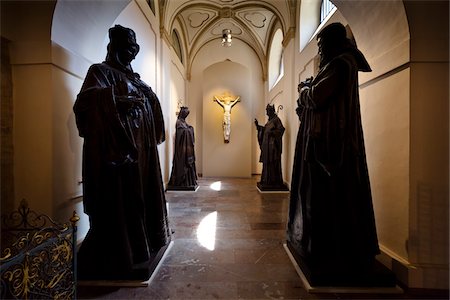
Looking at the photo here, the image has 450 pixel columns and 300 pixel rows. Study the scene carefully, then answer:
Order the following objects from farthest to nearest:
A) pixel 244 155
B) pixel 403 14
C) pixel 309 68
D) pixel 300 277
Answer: pixel 244 155 → pixel 309 68 → pixel 300 277 → pixel 403 14

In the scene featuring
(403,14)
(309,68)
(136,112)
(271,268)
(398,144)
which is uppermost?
(309,68)

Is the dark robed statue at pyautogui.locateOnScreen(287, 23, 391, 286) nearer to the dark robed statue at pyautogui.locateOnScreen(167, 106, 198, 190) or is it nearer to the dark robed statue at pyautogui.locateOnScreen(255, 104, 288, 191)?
the dark robed statue at pyautogui.locateOnScreen(255, 104, 288, 191)

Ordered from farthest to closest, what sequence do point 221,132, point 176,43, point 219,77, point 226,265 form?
point 219,77 < point 221,132 < point 176,43 < point 226,265

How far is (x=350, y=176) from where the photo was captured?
2.17m

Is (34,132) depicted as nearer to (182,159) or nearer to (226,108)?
(182,159)

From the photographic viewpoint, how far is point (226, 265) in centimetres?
252

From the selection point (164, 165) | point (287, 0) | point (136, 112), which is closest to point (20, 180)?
point (136, 112)

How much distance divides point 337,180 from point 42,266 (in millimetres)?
2291

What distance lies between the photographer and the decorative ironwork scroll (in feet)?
4.48

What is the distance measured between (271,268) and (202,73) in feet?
31.8

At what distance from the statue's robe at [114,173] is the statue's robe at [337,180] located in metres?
1.53

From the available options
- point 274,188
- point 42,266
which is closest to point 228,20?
point 274,188

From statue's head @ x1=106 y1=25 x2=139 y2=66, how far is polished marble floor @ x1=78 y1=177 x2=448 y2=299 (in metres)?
2.04

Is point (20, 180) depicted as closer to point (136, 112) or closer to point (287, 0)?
point (136, 112)
